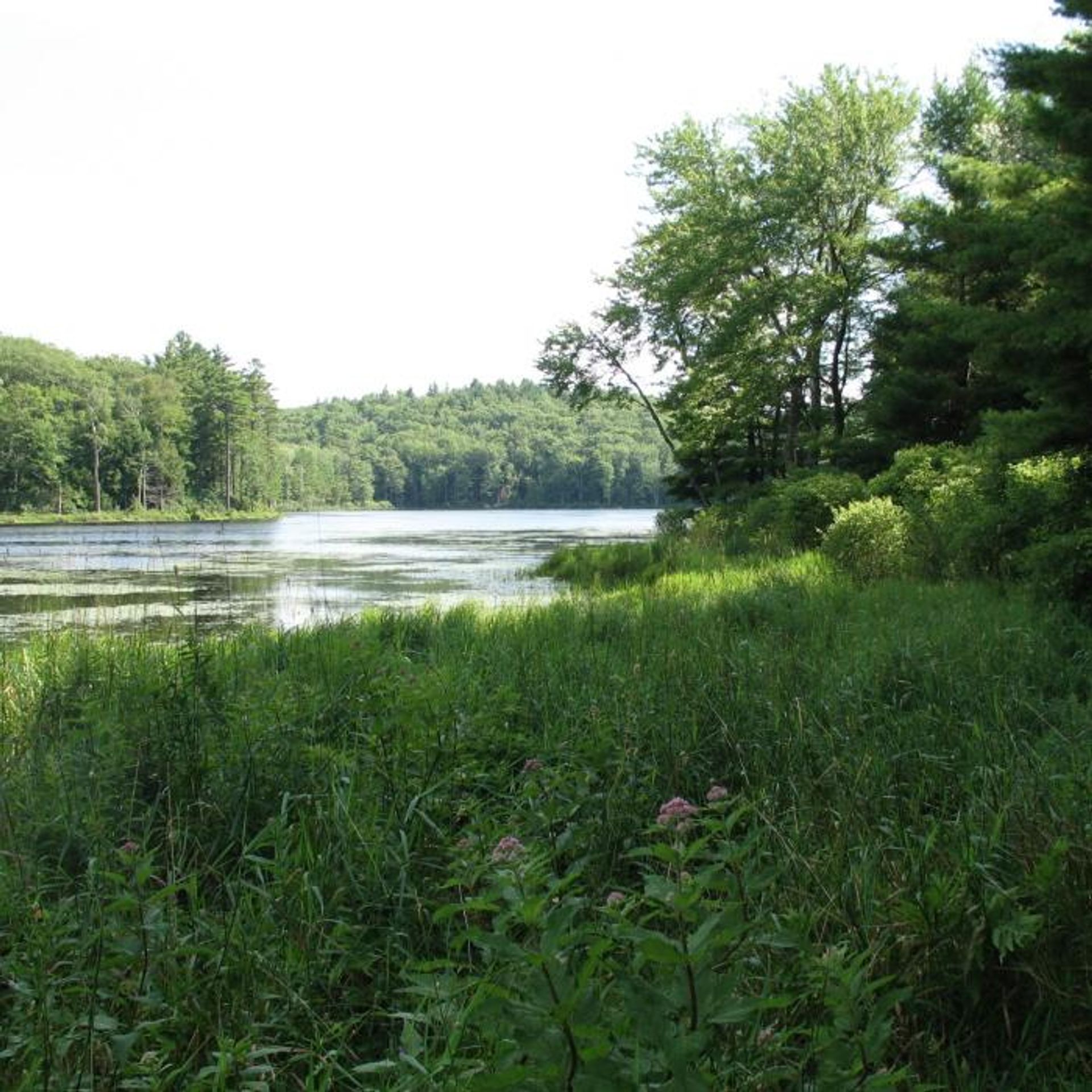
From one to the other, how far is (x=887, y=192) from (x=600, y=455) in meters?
95.4

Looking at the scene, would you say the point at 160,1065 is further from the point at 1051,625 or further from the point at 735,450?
the point at 735,450

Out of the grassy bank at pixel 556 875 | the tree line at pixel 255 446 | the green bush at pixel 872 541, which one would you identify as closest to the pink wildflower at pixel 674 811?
the grassy bank at pixel 556 875

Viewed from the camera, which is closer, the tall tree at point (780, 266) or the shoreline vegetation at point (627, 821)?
the shoreline vegetation at point (627, 821)

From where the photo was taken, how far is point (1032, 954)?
1.92 metres

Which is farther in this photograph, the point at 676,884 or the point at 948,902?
the point at 948,902

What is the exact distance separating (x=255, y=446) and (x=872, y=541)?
243ft

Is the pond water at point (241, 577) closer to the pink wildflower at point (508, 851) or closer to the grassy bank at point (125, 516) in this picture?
the pink wildflower at point (508, 851)

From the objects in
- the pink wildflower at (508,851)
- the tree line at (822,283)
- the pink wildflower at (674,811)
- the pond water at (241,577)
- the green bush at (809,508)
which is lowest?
the pond water at (241,577)

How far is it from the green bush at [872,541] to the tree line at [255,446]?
1762 centimetres

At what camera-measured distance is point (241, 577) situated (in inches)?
671

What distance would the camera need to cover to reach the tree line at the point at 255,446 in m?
61.7

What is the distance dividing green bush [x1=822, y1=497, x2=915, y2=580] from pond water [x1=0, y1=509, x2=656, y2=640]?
4.00 metres

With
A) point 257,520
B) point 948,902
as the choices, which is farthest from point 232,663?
point 257,520

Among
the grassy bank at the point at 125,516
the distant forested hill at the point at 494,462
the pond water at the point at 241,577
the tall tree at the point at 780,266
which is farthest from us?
the distant forested hill at the point at 494,462
